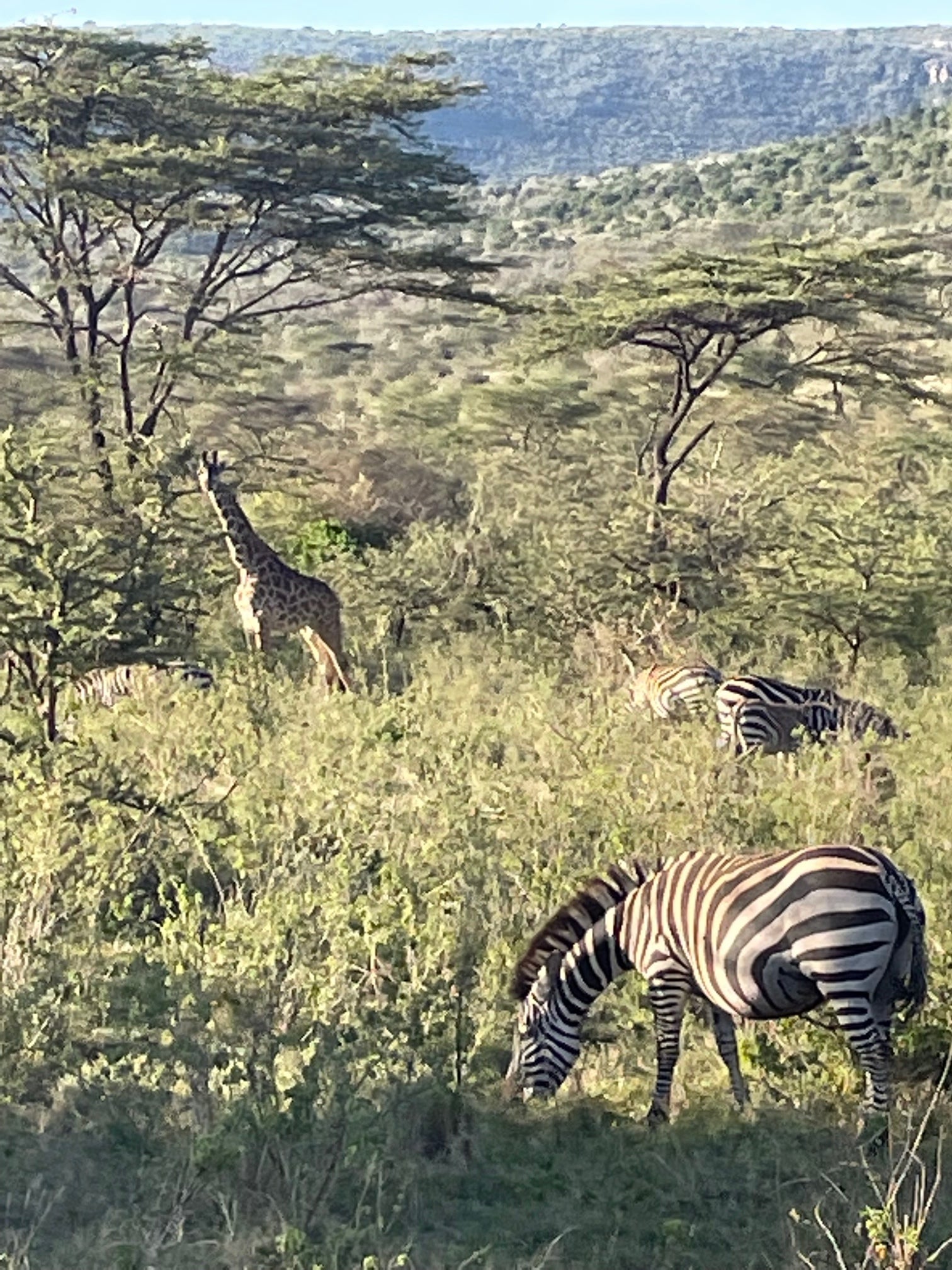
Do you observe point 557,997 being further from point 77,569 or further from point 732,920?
point 77,569

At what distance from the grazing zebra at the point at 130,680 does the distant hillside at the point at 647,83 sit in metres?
70.1

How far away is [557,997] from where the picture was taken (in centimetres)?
468

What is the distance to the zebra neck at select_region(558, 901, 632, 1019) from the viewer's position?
4680 mm

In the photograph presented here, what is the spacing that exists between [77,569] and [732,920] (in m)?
3.87

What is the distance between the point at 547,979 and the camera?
468cm

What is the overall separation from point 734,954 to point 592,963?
1.49 ft

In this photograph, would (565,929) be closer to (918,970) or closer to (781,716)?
(918,970)

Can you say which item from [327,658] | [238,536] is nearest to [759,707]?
[327,658]

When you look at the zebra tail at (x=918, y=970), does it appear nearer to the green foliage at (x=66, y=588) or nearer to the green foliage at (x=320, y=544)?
the green foliage at (x=66, y=588)

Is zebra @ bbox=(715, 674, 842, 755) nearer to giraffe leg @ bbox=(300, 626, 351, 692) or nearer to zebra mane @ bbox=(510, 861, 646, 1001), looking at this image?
giraffe leg @ bbox=(300, 626, 351, 692)

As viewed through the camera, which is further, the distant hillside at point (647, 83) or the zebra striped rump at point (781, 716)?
the distant hillside at point (647, 83)

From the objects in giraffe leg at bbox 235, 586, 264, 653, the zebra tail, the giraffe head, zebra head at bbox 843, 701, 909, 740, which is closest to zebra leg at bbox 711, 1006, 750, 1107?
the zebra tail

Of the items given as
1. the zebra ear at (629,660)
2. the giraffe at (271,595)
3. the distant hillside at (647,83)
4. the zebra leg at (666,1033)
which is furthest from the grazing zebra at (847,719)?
the distant hillside at (647,83)

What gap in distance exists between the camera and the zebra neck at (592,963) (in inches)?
184
